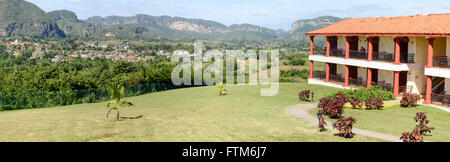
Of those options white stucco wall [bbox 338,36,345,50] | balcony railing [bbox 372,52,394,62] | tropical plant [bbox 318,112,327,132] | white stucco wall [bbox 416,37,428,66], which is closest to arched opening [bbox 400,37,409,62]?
white stucco wall [bbox 416,37,428,66]

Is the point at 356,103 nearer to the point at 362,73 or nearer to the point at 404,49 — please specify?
the point at 404,49

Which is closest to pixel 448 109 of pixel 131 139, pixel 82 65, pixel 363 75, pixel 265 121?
pixel 363 75

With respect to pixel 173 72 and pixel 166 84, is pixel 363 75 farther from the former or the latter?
pixel 173 72

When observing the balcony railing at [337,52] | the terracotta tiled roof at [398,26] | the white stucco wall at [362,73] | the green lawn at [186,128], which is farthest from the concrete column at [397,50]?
the green lawn at [186,128]

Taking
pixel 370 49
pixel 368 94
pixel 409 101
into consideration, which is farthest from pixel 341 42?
pixel 409 101

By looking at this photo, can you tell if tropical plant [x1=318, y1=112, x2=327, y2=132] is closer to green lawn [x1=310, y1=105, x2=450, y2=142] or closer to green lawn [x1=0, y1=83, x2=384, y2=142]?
green lawn [x1=0, y1=83, x2=384, y2=142]

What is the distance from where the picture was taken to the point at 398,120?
17.6 meters

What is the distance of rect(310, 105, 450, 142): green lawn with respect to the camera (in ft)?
48.8

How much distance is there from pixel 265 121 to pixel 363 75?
17.0m

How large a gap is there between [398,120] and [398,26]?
11450 mm

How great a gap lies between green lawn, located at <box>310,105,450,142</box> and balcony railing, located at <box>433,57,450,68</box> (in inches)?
145

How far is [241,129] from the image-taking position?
1514 cm

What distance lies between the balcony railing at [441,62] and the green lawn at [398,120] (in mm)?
3682

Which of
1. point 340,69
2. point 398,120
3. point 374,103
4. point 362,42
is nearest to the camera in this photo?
point 398,120
